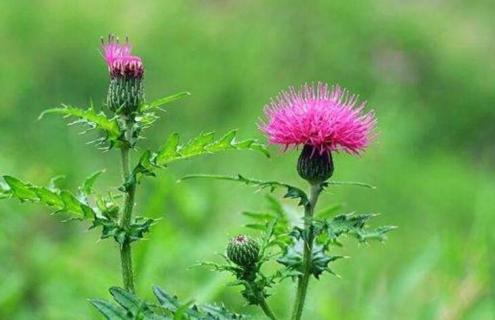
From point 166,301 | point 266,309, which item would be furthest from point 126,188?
point 266,309

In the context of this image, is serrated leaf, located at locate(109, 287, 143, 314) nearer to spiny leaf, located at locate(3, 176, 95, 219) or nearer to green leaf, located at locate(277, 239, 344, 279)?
spiny leaf, located at locate(3, 176, 95, 219)

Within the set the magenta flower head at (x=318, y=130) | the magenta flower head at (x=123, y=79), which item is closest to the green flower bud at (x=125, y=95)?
the magenta flower head at (x=123, y=79)

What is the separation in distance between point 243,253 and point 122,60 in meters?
0.41

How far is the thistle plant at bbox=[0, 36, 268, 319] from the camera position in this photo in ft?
5.07

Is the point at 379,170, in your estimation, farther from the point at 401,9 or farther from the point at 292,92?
the point at 292,92

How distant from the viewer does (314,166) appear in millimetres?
1792

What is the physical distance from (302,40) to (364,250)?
5025 mm

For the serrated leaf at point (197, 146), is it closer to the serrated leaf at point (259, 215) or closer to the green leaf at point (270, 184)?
the green leaf at point (270, 184)

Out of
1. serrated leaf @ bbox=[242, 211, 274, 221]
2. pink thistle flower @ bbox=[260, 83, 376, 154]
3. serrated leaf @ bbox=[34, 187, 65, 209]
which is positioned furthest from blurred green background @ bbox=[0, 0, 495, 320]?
serrated leaf @ bbox=[34, 187, 65, 209]

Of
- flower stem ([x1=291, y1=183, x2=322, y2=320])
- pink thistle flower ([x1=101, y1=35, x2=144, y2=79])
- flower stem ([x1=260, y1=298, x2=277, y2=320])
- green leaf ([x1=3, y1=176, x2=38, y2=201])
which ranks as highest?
pink thistle flower ([x1=101, y1=35, x2=144, y2=79])

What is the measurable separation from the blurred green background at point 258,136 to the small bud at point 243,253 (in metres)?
1.00

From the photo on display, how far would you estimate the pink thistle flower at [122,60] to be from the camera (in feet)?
5.79

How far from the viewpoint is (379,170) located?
734 centimetres

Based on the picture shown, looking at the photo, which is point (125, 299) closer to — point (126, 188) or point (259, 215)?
point (126, 188)
